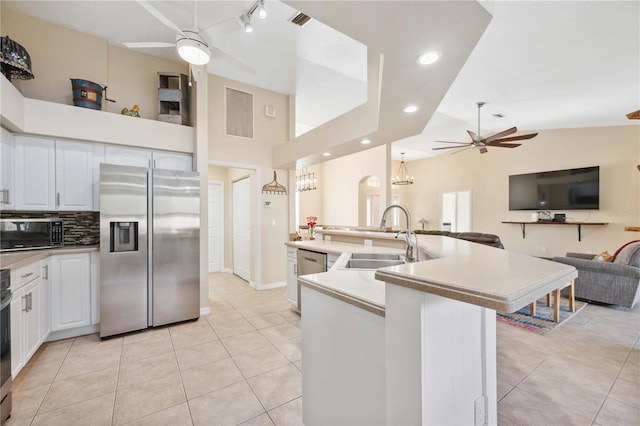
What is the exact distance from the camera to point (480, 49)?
305 cm

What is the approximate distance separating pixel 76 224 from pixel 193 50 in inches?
102

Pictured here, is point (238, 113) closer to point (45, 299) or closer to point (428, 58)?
point (45, 299)

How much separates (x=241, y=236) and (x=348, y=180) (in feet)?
12.0

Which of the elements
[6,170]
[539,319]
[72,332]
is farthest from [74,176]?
[539,319]

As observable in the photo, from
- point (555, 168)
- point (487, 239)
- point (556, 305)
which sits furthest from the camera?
point (555, 168)

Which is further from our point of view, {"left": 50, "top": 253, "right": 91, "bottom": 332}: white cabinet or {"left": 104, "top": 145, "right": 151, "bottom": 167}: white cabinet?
{"left": 104, "top": 145, "right": 151, "bottom": 167}: white cabinet

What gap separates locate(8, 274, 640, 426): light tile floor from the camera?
1.84 meters

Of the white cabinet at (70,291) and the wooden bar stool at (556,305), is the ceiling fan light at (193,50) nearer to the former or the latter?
the white cabinet at (70,291)

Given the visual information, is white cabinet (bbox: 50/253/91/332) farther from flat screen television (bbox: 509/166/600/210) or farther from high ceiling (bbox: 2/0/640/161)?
flat screen television (bbox: 509/166/600/210)

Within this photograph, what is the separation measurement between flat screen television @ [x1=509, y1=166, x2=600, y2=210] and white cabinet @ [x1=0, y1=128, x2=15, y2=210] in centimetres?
909

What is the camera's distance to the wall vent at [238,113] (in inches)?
175

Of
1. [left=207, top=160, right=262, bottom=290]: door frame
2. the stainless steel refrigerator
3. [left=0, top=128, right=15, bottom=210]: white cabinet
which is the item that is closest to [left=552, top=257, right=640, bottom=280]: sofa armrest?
[left=207, top=160, right=262, bottom=290]: door frame

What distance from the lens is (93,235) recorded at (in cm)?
345

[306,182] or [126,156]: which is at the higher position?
[306,182]
